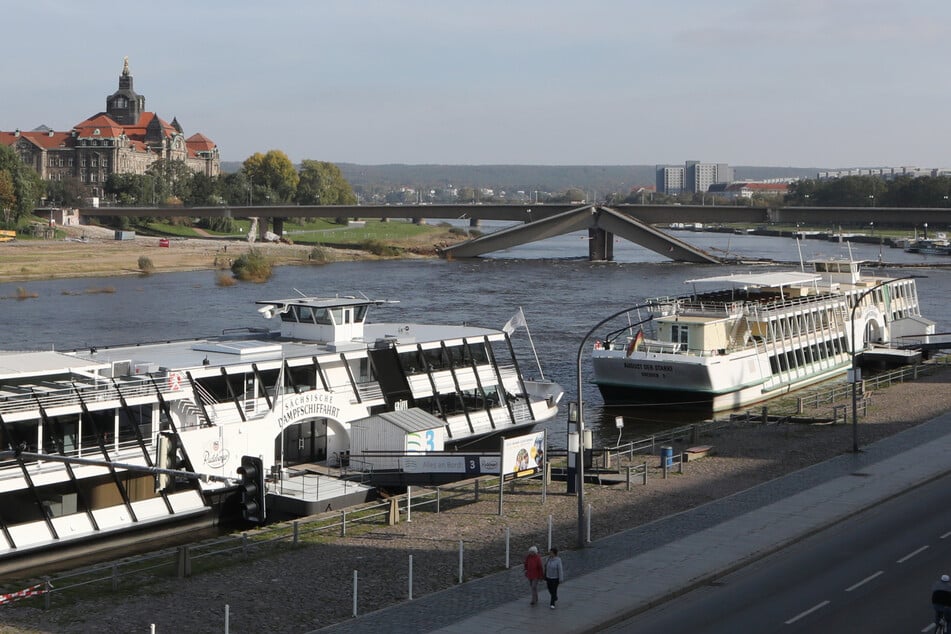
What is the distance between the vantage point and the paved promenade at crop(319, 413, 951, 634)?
72.1 ft

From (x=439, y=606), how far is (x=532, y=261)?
135520 mm

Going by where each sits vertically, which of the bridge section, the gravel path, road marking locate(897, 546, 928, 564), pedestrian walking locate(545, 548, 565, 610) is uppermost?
the bridge section

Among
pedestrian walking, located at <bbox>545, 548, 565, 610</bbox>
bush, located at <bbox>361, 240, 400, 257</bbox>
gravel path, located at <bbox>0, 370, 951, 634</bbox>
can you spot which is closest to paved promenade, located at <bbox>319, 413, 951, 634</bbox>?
pedestrian walking, located at <bbox>545, 548, 565, 610</bbox>

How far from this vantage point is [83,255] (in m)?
133

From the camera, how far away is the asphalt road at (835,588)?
70.7 ft

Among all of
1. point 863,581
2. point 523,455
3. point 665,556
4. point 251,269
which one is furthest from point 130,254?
point 863,581

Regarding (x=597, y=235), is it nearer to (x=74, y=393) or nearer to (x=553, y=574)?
(x=74, y=393)

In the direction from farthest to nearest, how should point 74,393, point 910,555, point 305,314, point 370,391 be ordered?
point 305,314, point 370,391, point 74,393, point 910,555

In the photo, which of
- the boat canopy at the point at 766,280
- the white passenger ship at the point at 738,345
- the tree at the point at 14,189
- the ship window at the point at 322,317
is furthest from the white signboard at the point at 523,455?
the tree at the point at 14,189

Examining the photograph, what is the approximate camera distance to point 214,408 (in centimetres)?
3244

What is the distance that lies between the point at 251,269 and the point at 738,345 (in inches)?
2938

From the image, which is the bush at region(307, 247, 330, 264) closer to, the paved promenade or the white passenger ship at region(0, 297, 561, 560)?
the white passenger ship at region(0, 297, 561, 560)

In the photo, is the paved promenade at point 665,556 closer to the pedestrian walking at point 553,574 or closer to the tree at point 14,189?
the pedestrian walking at point 553,574

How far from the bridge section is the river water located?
231cm
